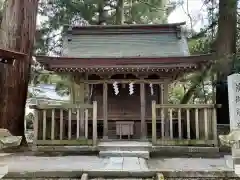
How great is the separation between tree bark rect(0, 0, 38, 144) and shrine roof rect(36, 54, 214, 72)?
1013mm

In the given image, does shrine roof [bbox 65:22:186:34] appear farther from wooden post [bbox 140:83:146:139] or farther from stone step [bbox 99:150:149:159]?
stone step [bbox 99:150:149:159]

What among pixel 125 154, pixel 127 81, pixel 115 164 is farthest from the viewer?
pixel 127 81

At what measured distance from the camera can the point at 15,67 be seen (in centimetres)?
948

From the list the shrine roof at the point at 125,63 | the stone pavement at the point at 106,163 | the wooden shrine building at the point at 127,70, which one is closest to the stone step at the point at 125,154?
the stone pavement at the point at 106,163

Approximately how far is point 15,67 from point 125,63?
343cm

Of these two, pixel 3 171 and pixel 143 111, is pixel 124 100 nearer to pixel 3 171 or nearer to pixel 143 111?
pixel 143 111

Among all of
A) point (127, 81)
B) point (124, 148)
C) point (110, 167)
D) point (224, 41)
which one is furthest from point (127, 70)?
point (224, 41)

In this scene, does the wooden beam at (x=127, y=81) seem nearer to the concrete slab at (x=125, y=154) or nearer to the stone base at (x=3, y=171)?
the concrete slab at (x=125, y=154)

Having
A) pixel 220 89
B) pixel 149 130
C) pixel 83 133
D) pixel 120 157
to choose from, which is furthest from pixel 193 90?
pixel 120 157

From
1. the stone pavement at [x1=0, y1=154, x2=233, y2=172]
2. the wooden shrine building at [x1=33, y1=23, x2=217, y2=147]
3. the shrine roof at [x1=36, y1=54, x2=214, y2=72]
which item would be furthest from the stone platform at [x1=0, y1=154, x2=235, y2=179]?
the shrine roof at [x1=36, y1=54, x2=214, y2=72]

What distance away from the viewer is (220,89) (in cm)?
1115

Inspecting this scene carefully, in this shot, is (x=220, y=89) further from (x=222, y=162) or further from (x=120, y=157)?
(x=120, y=157)

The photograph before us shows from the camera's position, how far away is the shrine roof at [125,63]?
29.7ft

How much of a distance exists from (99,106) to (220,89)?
4.48 m
